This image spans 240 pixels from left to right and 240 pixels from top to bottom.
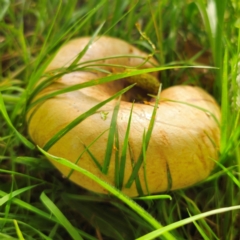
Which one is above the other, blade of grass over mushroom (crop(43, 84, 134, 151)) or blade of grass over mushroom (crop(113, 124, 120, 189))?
blade of grass over mushroom (crop(43, 84, 134, 151))

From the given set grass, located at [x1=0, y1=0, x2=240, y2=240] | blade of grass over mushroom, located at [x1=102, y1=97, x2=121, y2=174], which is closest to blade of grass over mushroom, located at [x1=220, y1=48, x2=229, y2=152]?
grass, located at [x1=0, y1=0, x2=240, y2=240]

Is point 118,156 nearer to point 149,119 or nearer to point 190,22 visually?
point 149,119

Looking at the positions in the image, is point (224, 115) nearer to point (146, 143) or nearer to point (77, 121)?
point (146, 143)

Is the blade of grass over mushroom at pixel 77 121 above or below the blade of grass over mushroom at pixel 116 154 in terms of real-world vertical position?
above

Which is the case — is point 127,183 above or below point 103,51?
below

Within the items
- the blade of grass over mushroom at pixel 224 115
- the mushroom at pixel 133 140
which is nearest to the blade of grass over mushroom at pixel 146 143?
the mushroom at pixel 133 140

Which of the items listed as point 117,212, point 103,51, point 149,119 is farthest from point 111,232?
point 103,51

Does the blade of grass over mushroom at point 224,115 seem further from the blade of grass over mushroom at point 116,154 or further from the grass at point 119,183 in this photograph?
the blade of grass over mushroom at point 116,154

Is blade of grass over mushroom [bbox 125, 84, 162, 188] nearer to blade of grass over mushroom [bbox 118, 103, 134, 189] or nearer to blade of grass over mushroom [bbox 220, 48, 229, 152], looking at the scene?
blade of grass over mushroom [bbox 118, 103, 134, 189]
